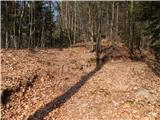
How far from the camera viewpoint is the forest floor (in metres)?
13.0

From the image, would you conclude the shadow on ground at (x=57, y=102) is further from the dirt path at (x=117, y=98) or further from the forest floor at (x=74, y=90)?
the dirt path at (x=117, y=98)

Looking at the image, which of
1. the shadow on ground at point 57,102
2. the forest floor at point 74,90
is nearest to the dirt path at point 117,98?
the forest floor at point 74,90

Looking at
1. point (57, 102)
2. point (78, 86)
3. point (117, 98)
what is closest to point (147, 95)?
point (117, 98)

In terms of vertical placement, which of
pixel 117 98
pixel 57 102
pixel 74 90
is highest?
pixel 74 90

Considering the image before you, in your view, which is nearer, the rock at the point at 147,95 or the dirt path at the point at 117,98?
Result: the dirt path at the point at 117,98

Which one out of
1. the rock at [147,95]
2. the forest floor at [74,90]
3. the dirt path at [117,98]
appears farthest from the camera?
the rock at [147,95]

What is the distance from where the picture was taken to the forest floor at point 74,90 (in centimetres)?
1298

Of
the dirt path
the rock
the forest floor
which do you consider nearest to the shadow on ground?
the forest floor

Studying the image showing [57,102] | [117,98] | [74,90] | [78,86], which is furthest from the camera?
[78,86]

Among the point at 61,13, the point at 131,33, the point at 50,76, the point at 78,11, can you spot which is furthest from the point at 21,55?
the point at 61,13

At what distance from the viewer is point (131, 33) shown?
80.5 ft

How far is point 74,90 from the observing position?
15.4 meters

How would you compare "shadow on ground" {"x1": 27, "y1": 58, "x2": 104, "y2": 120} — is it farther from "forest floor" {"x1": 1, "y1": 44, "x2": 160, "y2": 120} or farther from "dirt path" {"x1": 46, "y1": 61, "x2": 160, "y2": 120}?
"dirt path" {"x1": 46, "y1": 61, "x2": 160, "y2": 120}

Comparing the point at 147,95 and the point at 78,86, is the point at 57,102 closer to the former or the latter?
the point at 78,86
